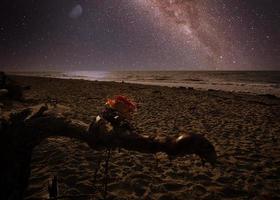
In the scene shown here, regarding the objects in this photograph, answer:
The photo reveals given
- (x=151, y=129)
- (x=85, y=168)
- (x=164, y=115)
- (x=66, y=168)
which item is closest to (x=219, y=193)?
(x=85, y=168)

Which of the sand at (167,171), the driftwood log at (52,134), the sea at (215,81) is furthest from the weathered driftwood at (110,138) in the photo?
the sea at (215,81)

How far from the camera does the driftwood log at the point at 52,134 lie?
1584mm

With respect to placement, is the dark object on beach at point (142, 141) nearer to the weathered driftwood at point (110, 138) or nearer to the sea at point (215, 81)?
the weathered driftwood at point (110, 138)

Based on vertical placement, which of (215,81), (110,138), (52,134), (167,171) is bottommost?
(167,171)

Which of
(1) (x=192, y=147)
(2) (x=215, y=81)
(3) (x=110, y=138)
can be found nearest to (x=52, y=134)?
(3) (x=110, y=138)

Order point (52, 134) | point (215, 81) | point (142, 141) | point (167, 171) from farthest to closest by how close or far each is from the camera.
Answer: point (215, 81)
point (167, 171)
point (52, 134)
point (142, 141)

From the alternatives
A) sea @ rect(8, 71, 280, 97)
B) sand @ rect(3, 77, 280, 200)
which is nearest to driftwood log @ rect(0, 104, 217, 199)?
sand @ rect(3, 77, 280, 200)

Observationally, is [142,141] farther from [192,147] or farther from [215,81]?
[215,81]

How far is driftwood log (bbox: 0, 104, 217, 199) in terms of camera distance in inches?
62.4

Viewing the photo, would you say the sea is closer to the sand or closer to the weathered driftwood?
the sand

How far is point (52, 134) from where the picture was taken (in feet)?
7.70

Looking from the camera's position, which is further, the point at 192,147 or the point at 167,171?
the point at 167,171

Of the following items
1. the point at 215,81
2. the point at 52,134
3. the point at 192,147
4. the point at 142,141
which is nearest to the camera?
the point at 192,147

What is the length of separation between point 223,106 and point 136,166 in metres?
9.34
